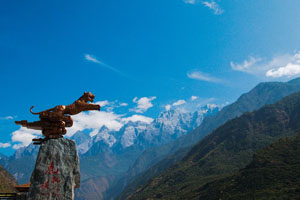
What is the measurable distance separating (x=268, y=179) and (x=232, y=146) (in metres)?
76.0

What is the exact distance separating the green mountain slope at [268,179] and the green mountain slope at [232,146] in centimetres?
2230

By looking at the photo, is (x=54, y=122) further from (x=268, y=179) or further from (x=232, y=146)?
(x=232, y=146)

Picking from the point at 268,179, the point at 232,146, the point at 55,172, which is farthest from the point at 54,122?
the point at 232,146

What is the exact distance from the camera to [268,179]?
64.9 metres

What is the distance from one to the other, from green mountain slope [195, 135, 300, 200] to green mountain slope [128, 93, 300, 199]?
878 inches

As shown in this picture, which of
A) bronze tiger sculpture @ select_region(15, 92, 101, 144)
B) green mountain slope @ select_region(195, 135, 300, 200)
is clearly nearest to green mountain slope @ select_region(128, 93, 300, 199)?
green mountain slope @ select_region(195, 135, 300, 200)

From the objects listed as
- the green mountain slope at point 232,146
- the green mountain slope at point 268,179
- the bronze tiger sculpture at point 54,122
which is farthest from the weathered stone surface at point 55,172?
the green mountain slope at point 232,146

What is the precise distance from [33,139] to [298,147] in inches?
3256

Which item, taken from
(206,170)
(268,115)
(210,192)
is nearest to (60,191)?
(210,192)

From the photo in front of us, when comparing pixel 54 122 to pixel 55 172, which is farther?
pixel 54 122

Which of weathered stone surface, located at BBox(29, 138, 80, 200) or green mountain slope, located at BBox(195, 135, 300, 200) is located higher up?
weathered stone surface, located at BBox(29, 138, 80, 200)

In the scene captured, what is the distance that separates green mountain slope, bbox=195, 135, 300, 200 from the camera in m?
56.1

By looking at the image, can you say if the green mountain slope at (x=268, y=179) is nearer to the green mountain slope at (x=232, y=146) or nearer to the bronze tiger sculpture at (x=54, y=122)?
the green mountain slope at (x=232, y=146)

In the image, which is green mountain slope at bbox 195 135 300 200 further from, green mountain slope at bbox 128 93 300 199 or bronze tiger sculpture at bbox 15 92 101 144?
bronze tiger sculpture at bbox 15 92 101 144
